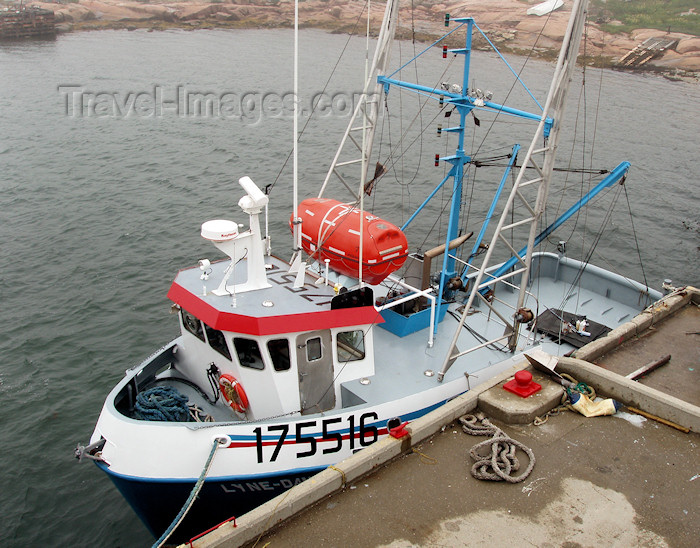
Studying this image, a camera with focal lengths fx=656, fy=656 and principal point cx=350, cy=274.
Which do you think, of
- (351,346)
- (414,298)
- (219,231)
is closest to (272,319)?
(219,231)

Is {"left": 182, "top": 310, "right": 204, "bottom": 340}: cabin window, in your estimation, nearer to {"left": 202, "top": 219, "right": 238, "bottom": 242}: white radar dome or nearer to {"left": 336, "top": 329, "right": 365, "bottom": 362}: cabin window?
{"left": 202, "top": 219, "right": 238, "bottom": 242}: white radar dome

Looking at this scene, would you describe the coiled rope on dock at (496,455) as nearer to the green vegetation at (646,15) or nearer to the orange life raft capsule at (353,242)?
the orange life raft capsule at (353,242)

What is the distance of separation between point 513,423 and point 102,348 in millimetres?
12610

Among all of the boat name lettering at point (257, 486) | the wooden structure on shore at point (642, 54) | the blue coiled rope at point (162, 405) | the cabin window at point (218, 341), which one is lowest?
the boat name lettering at point (257, 486)

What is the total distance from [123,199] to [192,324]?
59.6 feet

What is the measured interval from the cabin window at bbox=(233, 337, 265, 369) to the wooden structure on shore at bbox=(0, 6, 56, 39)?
7216cm

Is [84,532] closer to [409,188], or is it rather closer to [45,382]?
[45,382]

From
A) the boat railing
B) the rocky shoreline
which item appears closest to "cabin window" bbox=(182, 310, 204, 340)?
the boat railing

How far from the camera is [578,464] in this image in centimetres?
873

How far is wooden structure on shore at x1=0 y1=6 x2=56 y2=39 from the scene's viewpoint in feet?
227

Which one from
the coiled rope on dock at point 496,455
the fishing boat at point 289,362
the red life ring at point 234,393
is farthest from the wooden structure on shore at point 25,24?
the coiled rope on dock at point 496,455

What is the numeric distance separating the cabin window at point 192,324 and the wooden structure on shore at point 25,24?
70625 millimetres

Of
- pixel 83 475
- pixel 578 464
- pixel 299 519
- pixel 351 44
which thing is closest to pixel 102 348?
pixel 83 475

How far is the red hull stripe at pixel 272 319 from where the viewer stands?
413 inches
